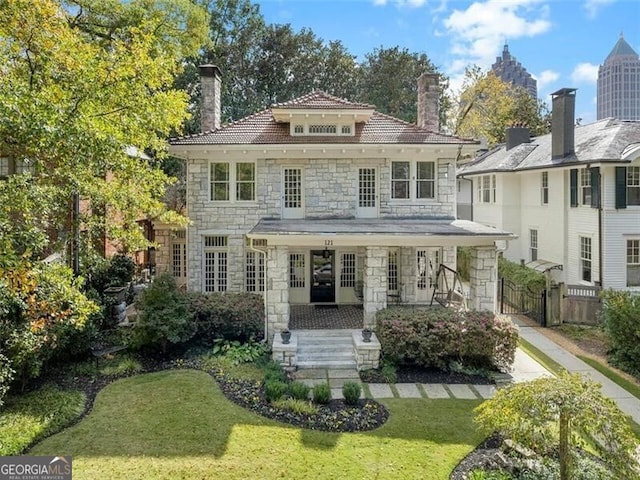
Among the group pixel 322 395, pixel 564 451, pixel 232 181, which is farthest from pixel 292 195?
pixel 564 451

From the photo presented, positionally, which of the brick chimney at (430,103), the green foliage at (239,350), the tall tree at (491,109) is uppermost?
the tall tree at (491,109)

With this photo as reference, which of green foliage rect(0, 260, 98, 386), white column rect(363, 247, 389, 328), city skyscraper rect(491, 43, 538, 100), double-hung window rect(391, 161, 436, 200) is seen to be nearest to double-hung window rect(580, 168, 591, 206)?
double-hung window rect(391, 161, 436, 200)

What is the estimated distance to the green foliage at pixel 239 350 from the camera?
41.1 feet

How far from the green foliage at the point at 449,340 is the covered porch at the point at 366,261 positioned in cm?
144

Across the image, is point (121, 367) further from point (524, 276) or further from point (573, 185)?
point (573, 185)

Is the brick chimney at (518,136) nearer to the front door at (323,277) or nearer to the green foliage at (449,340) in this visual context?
the front door at (323,277)

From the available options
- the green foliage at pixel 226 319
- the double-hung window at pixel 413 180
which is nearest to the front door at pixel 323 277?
the double-hung window at pixel 413 180

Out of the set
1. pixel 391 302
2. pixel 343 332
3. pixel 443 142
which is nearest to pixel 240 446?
pixel 343 332

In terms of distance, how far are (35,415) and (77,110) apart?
6394 millimetres

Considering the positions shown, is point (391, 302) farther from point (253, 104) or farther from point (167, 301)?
point (253, 104)

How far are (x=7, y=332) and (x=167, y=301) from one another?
4.07 metres

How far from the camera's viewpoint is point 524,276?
18938mm

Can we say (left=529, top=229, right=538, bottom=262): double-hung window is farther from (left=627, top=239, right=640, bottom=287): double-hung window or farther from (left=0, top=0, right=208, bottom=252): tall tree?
(left=0, top=0, right=208, bottom=252): tall tree

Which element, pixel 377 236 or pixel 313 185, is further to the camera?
pixel 313 185
